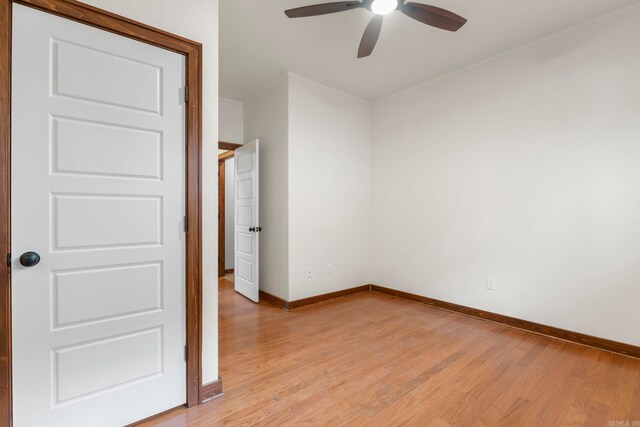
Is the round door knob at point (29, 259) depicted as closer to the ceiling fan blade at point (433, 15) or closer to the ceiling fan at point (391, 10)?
the ceiling fan at point (391, 10)

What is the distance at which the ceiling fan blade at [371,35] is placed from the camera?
216 centimetres

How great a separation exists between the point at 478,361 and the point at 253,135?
3.71 m

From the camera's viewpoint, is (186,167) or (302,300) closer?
(186,167)

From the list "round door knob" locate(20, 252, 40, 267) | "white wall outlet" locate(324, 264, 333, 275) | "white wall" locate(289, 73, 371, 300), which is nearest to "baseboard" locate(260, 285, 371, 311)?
"white wall" locate(289, 73, 371, 300)

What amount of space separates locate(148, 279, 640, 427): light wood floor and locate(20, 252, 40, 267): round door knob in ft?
3.47

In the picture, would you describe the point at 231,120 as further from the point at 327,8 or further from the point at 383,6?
the point at 383,6

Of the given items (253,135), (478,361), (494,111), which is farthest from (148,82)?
(494,111)

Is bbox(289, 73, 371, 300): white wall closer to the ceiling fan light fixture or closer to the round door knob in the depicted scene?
the ceiling fan light fixture

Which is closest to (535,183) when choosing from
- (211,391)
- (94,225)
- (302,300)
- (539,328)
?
(539,328)

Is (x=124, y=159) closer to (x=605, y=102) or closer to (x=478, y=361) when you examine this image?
(x=478, y=361)

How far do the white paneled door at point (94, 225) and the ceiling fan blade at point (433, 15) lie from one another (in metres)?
1.53

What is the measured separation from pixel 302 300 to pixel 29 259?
8.91 ft

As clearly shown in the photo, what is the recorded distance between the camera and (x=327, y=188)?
13.0 ft

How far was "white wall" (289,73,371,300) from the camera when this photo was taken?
3.64 meters
